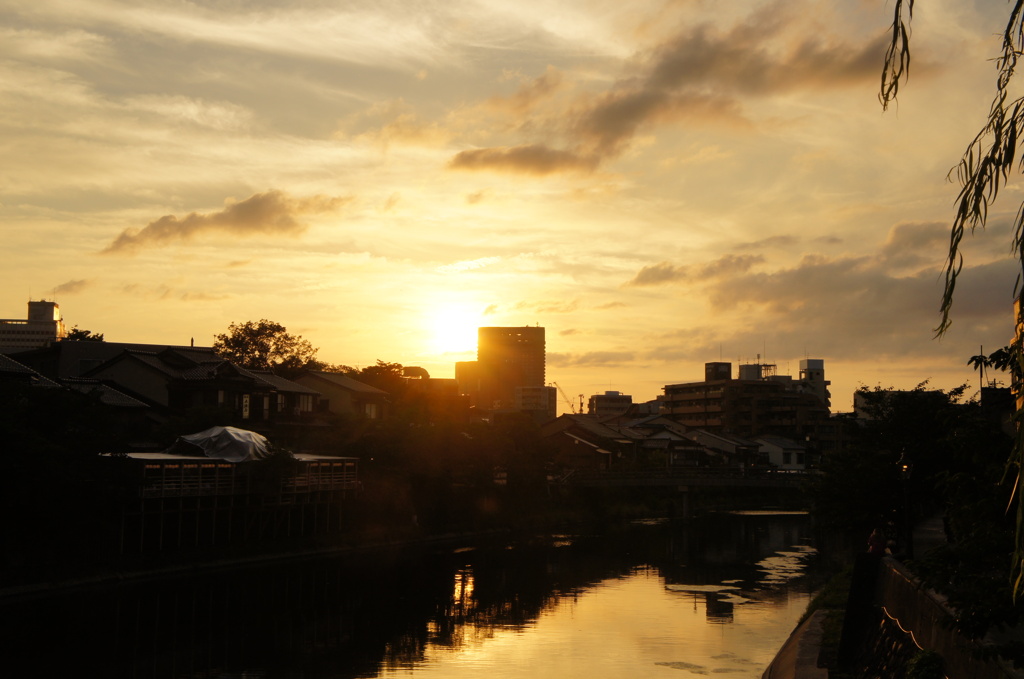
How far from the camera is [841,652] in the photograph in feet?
78.1

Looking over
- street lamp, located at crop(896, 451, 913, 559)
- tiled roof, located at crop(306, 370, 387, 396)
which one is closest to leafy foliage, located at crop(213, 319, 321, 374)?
tiled roof, located at crop(306, 370, 387, 396)

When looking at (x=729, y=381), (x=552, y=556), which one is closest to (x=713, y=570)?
(x=552, y=556)

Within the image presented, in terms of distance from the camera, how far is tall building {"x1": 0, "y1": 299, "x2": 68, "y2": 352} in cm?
13212

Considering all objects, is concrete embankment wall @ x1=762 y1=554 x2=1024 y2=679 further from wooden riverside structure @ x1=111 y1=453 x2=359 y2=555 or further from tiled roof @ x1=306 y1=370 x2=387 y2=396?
tiled roof @ x1=306 y1=370 x2=387 y2=396

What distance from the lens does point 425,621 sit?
36.8 meters

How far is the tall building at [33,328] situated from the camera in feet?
433

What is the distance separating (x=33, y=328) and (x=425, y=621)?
127 m

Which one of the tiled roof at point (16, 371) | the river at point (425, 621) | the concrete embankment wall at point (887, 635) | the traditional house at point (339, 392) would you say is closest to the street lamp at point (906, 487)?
the concrete embankment wall at point (887, 635)

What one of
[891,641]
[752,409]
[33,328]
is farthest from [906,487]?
[33,328]

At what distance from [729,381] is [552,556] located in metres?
103

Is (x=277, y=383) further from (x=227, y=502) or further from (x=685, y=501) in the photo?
(x=685, y=501)

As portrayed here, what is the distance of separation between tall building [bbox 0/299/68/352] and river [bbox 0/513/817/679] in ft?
302

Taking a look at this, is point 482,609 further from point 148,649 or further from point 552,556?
point 552,556

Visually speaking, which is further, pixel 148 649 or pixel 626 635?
pixel 626 635
